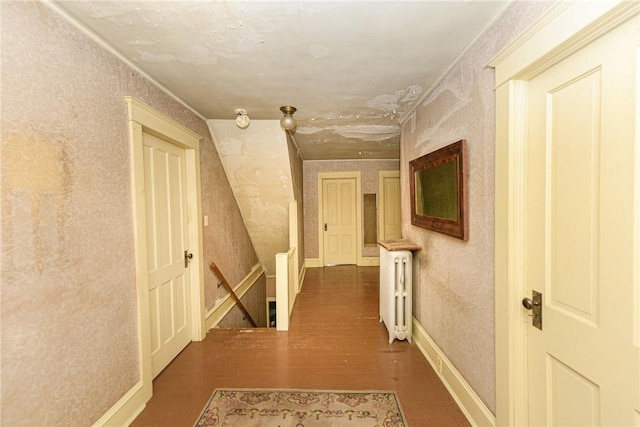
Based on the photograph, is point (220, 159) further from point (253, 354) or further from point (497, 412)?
point (497, 412)

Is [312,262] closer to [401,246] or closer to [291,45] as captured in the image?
[401,246]

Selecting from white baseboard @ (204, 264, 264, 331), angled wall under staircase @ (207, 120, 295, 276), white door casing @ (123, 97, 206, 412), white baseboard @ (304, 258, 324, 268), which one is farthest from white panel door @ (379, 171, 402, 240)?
white door casing @ (123, 97, 206, 412)

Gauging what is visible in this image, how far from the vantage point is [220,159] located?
3293 millimetres

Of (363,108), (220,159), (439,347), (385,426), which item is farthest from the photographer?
(220,159)

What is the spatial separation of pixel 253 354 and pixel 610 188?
2.60 m

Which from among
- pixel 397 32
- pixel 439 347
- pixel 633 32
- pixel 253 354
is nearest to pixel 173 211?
pixel 253 354

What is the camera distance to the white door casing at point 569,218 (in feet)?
2.77

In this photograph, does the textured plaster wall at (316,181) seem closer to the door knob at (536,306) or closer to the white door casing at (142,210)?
the white door casing at (142,210)

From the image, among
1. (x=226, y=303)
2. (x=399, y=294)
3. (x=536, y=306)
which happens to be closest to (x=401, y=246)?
(x=399, y=294)

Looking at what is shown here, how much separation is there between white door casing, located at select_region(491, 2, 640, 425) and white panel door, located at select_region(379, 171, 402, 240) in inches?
168

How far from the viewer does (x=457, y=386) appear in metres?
1.78

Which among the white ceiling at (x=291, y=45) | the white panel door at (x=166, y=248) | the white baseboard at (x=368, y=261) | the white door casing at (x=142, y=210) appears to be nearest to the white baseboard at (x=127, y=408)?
the white door casing at (x=142, y=210)

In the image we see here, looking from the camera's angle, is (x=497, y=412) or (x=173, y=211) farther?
(x=173, y=211)

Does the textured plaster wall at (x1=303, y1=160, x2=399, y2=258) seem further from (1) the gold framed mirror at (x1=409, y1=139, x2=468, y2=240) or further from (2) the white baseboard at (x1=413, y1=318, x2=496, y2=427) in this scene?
(2) the white baseboard at (x1=413, y1=318, x2=496, y2=427)
